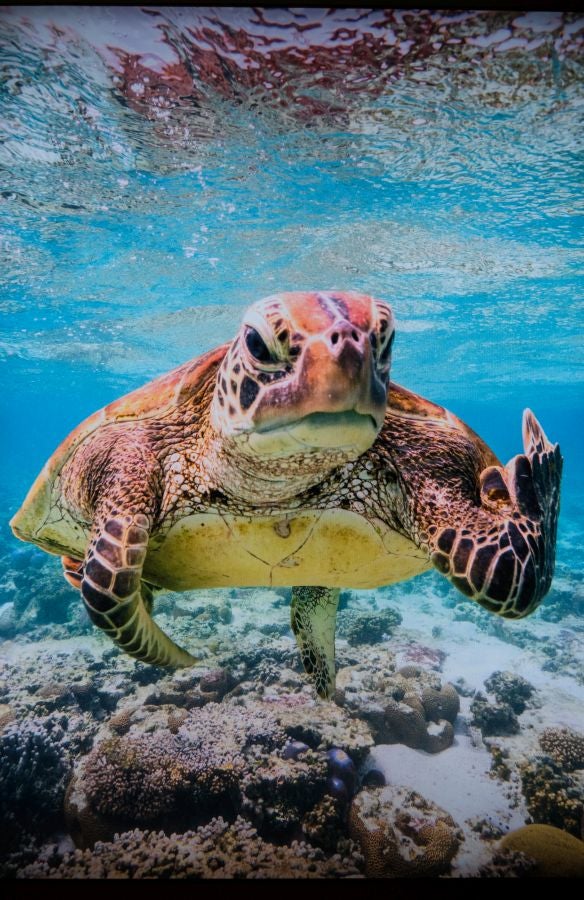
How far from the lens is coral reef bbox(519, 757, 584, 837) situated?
388 centimetres

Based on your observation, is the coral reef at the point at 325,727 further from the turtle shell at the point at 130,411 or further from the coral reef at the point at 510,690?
the turtle shell at the point at 130,411

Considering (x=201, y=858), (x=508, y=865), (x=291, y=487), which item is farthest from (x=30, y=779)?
(x=291, y=487)

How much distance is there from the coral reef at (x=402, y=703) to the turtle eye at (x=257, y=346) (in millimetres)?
4978

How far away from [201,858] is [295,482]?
111 inches

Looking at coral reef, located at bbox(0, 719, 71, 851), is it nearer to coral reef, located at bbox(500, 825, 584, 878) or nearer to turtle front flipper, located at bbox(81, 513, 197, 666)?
turtle front flipper, located at bbox(81, 513, 197, 666)

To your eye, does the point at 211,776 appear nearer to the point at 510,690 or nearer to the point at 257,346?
the point at 257,346

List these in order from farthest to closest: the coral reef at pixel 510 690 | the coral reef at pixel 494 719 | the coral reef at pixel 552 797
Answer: the coral reef at pixel 510 690 → the coral reef at pixel 494 719 → the coral reef at pixel 552 797

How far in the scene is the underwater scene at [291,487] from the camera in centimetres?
222

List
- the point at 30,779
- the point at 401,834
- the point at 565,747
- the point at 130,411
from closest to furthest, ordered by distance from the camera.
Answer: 1. the point at 130,411
2. the point at 401,834
3. the point at 30,779
4. the point at 565,747

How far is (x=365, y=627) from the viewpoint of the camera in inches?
346

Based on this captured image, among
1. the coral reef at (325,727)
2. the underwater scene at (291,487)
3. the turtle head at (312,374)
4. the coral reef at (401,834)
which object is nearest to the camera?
the turtle head at (312,374)

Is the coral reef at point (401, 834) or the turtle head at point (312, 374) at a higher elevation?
the turtle head at point (312, 374)

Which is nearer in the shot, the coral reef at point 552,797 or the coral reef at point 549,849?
the coral reef at point 549,849

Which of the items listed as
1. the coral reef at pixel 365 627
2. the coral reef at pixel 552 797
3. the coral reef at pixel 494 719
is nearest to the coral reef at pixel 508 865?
the coral reef at pixel 552 797
